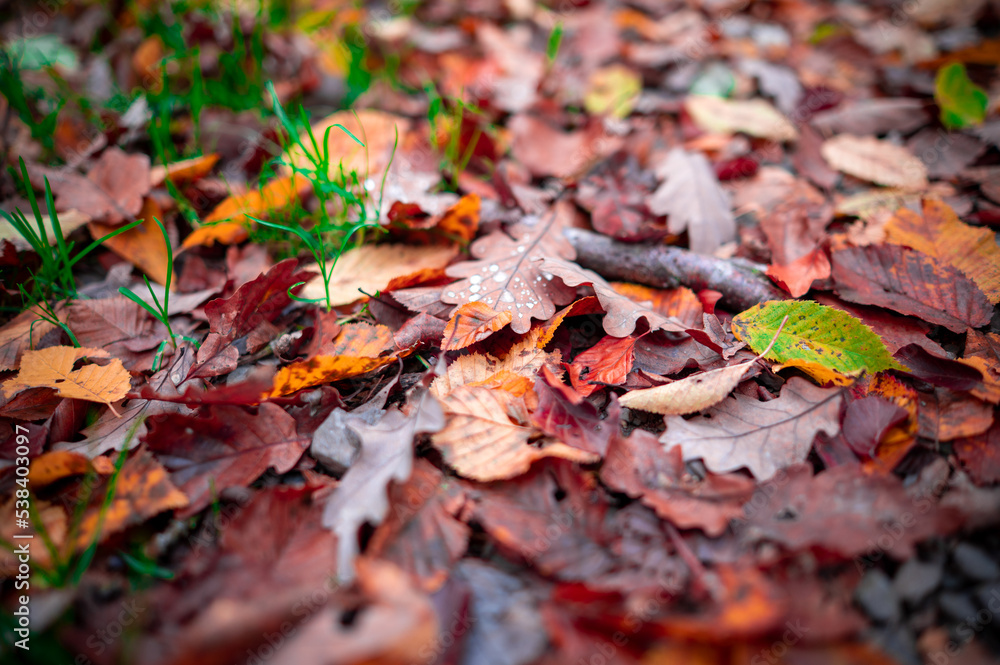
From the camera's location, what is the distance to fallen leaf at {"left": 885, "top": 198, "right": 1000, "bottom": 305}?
1735mm

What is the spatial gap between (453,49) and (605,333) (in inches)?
94.3

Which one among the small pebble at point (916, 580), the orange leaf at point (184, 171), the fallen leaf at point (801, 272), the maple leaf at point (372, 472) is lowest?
the small pebble at point (916, 580)

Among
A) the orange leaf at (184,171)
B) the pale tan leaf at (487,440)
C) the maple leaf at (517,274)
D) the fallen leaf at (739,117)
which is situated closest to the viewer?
the pale tan leaf at (487,440)

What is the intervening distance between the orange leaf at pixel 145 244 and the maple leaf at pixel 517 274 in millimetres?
1174

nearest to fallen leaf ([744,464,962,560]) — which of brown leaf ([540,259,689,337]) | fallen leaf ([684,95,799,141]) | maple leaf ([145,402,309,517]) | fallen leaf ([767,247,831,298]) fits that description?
brown leaf ([540,259,689,337])

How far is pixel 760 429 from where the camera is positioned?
1.44 meters

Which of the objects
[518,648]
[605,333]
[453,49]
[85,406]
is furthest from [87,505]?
[453,49]

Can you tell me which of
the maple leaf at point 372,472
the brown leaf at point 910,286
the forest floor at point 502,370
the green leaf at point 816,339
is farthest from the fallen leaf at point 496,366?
the brown leaf at point 910,286

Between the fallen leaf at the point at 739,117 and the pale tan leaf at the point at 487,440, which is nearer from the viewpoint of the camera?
the pale tan leaf at the point at 487,440

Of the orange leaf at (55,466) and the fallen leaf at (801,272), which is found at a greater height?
the orange leaf at (55,466)

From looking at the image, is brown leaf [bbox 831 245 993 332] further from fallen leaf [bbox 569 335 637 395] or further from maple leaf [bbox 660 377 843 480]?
fallen leaf [bbox 569 335 637 395]

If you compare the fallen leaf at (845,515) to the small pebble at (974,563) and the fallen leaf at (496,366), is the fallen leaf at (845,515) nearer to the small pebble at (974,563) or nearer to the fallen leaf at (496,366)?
the small pebble at (974,563)

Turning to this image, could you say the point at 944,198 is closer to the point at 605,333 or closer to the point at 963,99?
the point at 963,99

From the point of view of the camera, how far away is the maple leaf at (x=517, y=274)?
171cm
